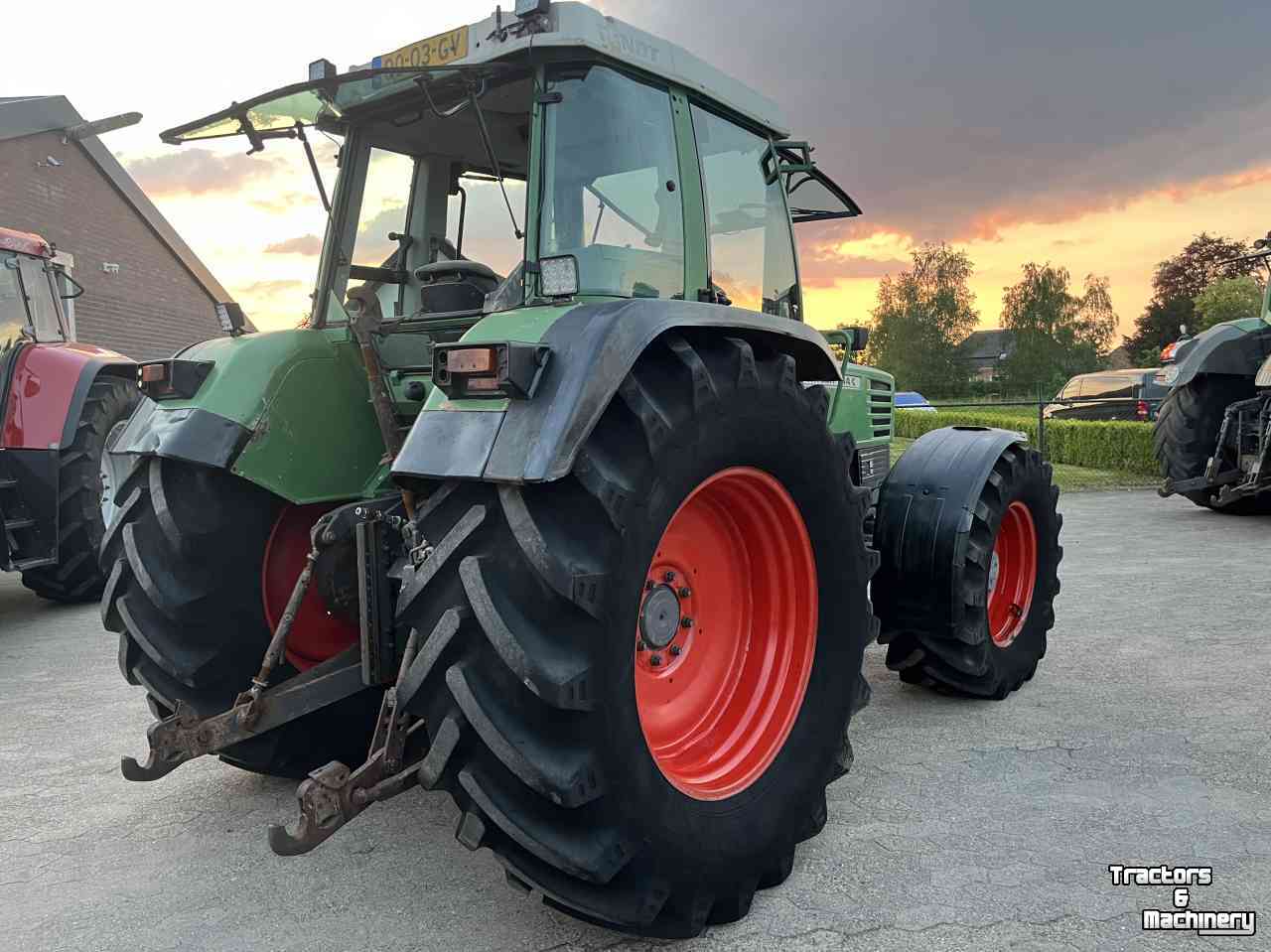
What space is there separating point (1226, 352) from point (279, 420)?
9569 millimetres

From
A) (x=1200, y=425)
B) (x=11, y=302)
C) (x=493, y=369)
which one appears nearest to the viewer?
(x=493, y=369)

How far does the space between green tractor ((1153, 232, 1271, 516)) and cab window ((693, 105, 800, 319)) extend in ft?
23.9

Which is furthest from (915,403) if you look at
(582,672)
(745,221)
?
(582,672)

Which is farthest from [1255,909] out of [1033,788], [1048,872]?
[1033,788]

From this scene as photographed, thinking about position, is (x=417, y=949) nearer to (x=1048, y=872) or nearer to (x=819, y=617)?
(x=819, y=617)

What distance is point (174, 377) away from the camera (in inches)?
114

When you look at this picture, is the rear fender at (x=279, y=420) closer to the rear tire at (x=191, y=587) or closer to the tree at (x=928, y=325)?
the rear tire at (x=191, y=587)

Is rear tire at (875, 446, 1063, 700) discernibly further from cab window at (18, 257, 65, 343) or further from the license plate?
cab window at (18, 257, 65, 343)

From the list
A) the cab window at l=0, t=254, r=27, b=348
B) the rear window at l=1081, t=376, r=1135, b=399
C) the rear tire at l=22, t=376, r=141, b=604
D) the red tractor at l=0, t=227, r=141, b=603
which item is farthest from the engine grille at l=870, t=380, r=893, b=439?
the rear window at l=1081, t=376, r=1135, b=399

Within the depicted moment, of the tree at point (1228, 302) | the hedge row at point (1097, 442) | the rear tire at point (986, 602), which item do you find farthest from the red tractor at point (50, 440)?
the tree at point (1228, 302)

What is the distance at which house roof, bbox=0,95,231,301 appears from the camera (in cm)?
1775

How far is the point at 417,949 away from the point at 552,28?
242 cm

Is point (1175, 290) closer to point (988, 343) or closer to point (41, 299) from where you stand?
point (988, 343)

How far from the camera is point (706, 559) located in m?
2.82
